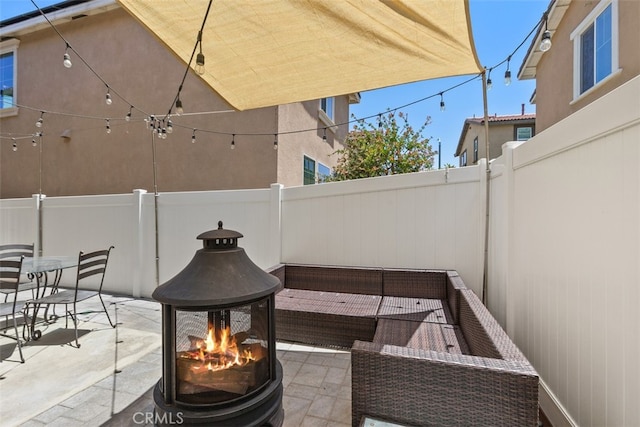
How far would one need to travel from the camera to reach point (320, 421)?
215cm

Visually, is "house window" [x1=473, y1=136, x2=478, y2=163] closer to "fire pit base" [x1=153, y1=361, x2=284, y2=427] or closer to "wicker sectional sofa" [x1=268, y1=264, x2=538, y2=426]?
"wicker sectional sofa" [x1=268, y1=264, x2=538, y2=426]

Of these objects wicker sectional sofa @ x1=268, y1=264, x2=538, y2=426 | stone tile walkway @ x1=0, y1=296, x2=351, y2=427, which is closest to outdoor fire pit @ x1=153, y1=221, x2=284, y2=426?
wicker sectional sofa @ x1=268, y1=264, x2=538, y2=426

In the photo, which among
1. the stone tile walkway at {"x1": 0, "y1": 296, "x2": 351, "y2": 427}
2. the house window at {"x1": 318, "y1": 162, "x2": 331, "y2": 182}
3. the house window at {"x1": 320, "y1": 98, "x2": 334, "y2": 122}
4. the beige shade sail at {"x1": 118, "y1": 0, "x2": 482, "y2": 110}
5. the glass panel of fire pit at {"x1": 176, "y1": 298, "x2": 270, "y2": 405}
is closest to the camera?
the glass panel of fire pit at {"x1": 176, "y1": 298, "x2": 270, "y2": 405}

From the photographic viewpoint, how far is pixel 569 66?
5469 mm

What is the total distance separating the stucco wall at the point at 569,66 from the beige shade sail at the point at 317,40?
325 centimetres

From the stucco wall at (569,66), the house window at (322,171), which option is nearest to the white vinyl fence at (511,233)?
the stucco wall at (569,66)

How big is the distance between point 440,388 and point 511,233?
5.77 feet

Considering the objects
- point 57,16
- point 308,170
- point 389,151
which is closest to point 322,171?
point 308,170

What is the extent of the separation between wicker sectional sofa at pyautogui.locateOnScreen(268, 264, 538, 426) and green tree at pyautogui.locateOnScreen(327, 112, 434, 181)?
8.61 feet

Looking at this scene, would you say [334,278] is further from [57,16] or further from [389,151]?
[57,16]

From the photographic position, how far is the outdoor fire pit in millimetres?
1582

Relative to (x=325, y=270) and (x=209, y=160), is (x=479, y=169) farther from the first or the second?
(x=209, y=160)

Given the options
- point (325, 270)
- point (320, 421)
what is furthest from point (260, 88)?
point (320, 421)

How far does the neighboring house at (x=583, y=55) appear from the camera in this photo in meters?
3.98
